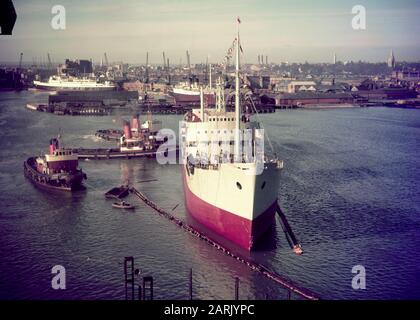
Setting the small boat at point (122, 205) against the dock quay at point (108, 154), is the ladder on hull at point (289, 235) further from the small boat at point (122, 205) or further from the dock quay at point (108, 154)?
the dock quay at point (108, 154)

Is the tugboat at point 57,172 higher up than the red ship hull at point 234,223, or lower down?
higher up

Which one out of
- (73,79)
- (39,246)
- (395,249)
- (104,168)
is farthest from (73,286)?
(73,79)

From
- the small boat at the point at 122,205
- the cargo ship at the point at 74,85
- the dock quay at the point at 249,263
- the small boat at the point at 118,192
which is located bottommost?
the dock quay at the point at 249,263

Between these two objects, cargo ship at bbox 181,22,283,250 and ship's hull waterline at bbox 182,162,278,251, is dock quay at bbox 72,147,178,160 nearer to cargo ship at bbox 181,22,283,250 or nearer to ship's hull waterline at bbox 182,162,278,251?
cargo ship at bbox 181,22,283,250

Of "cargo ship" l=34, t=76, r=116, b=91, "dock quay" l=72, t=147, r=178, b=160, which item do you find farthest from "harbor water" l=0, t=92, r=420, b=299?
"cargo ship" l=34, t=76, r=116, b=91

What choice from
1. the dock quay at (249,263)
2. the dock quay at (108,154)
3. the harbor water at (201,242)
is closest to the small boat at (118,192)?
the harbor water at (201,242)

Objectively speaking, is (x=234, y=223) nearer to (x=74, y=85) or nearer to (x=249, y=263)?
(x=249, y=263)
